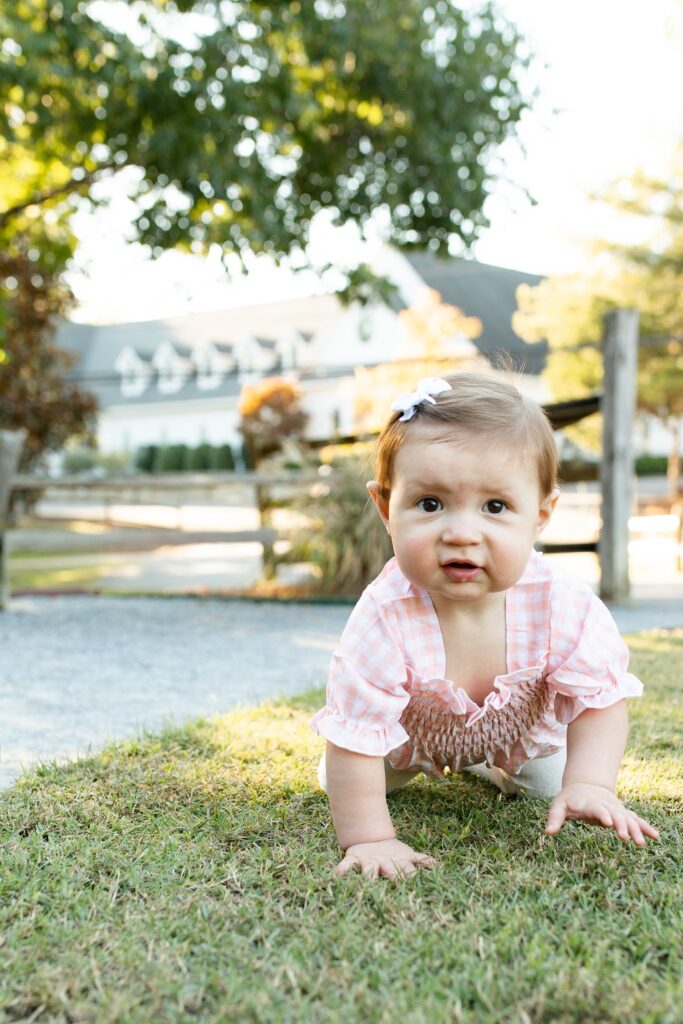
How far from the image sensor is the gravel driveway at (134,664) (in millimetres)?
2873

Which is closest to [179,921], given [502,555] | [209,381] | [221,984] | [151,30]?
[221,984]

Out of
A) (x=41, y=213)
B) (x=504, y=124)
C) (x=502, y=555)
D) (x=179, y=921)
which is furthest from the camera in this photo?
(x=41, y=213)

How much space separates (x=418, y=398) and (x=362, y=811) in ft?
2.48

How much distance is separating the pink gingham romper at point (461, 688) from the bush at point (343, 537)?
4.56 meters

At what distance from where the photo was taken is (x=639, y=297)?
19844 millimetres

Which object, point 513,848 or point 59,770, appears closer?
point 513,848

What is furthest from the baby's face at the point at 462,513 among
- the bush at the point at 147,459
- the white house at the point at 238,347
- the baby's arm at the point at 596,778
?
the bush at the point at 147,459

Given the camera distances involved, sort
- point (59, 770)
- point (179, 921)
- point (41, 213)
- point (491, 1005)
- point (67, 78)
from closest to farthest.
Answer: point (491, 1005)
point (179, 921)
point (59, 770)
point (67, 78)
point (41, 213)

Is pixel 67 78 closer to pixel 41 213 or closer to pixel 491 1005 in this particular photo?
pixel 41 213

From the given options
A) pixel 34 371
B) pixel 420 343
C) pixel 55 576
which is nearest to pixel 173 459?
pixel 420 343

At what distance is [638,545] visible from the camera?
1233 centimetres

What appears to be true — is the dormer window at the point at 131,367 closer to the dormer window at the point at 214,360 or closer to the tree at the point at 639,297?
the dormer window at the point at 214,360

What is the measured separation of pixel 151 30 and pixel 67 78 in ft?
2.49

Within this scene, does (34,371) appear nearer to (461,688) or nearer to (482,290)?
(461,688)
